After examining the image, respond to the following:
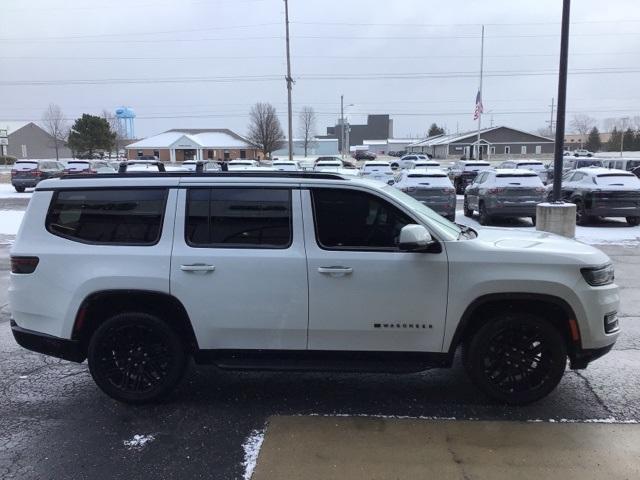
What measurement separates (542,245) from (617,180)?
12856 millimetres

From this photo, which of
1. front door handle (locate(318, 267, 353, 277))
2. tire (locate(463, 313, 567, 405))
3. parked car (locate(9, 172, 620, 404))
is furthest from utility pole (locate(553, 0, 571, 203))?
front door handle (locate(318, 267, 353, 277))

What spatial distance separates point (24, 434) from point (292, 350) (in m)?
2.05

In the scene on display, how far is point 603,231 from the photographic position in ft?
48.0

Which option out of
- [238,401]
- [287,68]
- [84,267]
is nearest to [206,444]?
[238,401]

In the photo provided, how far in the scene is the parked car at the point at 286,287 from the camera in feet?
13.4

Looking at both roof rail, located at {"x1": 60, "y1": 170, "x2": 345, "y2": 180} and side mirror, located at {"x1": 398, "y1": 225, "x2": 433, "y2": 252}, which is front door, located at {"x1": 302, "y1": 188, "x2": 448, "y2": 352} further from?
roof rail, located at {"x1": 60, "y1": 170, "x2": 345, "y2": 180}

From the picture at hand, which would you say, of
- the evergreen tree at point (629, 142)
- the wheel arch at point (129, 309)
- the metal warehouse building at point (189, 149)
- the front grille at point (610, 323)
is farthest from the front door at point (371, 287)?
the evergreen tree at point (629, 142)

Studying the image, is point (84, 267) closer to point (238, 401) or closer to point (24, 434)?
point (24, 434)

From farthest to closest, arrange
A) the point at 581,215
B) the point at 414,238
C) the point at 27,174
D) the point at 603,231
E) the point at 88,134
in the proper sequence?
the point at 88,134, the point at 27,174, the point at 581,215, the point at 603,231, the point at 414,238

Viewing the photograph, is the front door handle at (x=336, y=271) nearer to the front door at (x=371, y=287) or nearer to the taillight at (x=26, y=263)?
the front door at (x=371, y=287)

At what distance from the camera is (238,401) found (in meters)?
4.55

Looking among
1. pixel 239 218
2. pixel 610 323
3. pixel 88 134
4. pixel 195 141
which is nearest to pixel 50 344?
pixel 239 218

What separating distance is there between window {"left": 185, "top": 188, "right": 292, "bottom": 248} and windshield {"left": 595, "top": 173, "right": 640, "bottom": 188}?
13.7 m

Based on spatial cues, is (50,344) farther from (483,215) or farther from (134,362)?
(483,215)
